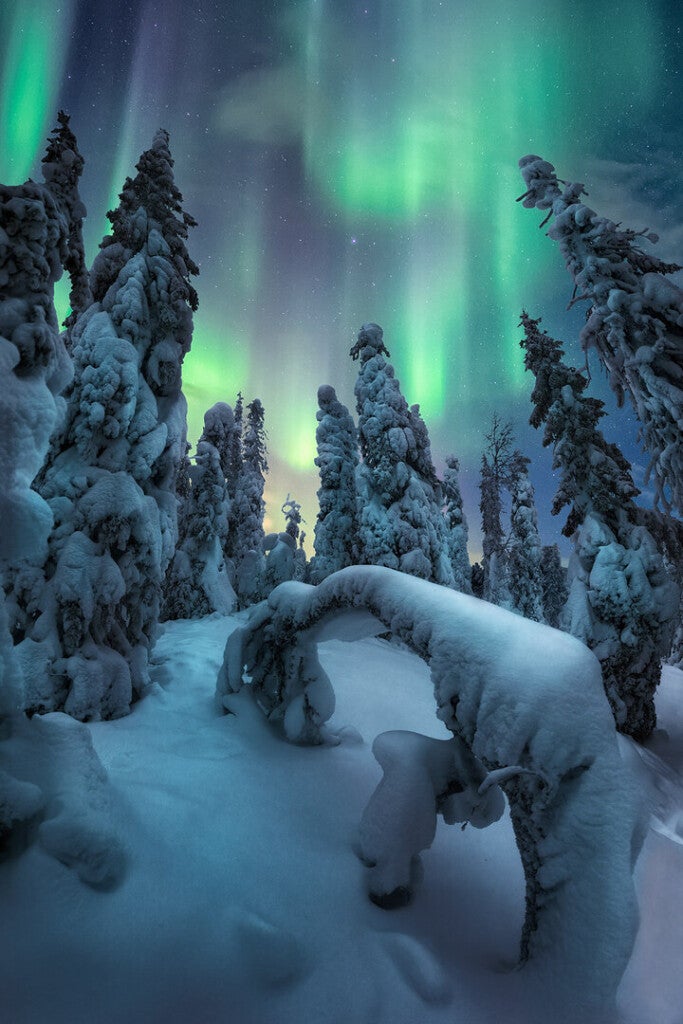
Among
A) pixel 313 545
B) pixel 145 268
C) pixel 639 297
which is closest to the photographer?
pixel 145 268

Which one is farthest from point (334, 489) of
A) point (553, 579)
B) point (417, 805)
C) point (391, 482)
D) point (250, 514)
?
point (553, 579)

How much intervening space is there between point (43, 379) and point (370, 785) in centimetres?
436

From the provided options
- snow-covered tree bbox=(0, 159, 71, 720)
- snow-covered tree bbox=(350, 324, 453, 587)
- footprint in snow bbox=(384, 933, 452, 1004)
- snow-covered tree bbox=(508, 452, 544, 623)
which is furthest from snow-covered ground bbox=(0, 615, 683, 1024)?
snow-covered tree bbox=(508, 452, 544, 623)

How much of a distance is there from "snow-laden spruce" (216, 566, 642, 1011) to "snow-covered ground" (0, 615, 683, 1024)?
10.7 inches

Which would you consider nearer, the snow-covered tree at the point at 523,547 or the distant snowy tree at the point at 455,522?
the snow-covered tree at the point at 523,547

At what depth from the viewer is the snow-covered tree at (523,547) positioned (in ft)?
79.6

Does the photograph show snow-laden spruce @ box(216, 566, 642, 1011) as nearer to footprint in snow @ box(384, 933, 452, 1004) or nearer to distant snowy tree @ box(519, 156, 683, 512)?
footprint in snow @ box(384, 933, 452, 1004)

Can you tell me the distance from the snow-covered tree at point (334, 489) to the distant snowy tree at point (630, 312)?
11.0m

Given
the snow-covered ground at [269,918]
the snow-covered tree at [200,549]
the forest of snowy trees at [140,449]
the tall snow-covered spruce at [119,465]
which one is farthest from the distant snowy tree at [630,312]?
the snow-covered tree at [200,549]

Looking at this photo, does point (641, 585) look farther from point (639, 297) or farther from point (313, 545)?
point (313, 545)

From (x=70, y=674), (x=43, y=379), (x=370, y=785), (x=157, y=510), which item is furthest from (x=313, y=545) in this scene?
(x=43, y=379)

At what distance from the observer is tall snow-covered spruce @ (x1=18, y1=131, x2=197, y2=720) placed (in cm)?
546

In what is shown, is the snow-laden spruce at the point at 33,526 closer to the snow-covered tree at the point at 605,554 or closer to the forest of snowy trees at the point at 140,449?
the forest of snowy trees at the point at 140,449

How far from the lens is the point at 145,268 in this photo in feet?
22.9
